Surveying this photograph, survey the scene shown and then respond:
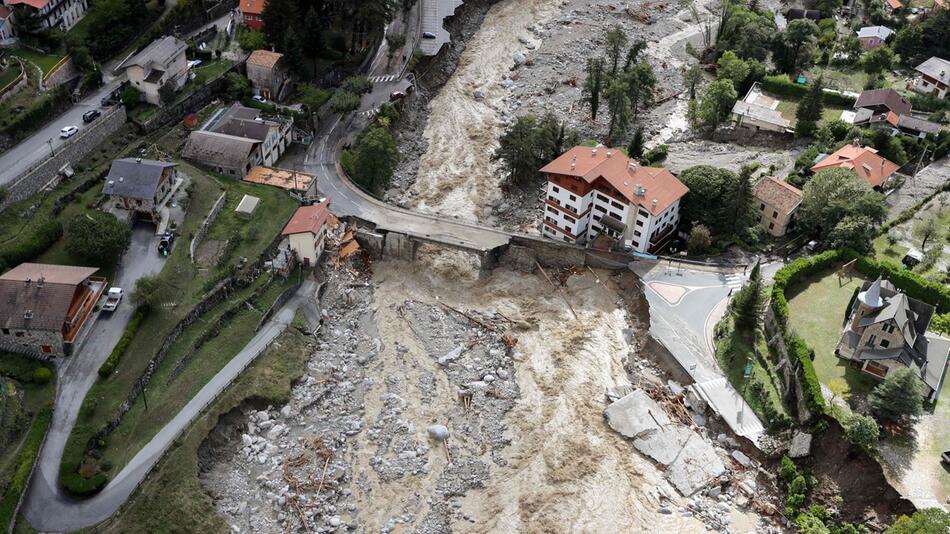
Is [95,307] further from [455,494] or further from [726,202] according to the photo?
[726,202]

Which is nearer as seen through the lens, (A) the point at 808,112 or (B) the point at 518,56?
(A) the point at 808,112

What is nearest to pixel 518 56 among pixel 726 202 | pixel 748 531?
pixel 726 202

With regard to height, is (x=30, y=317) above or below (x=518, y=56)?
above

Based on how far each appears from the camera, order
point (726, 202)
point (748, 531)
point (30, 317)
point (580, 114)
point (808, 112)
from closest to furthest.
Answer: point (748, 531)
point (30, 317)
point (726, 202)
point (808, 112)
point (580, 114)

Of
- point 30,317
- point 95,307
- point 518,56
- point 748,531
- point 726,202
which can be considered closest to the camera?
point 748,531

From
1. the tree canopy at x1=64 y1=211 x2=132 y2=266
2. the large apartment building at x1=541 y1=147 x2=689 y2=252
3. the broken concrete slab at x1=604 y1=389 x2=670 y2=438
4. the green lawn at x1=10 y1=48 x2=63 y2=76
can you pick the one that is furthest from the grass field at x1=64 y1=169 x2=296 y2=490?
the broken concrete slab at x1=604 y1=389 x2=670 y2=438

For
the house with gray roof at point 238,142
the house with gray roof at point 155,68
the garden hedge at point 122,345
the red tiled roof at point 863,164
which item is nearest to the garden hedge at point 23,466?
the garden hedge at point 122,345

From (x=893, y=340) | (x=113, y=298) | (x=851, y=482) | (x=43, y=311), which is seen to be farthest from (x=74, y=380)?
(x=893, y=340)

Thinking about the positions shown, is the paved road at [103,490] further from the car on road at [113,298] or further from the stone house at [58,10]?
the stone house at [58,10]
